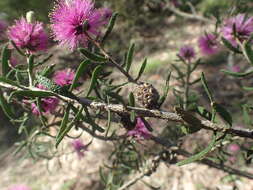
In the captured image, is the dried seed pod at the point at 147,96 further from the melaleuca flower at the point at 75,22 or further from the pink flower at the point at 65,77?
the pink flower at the point at 65,77

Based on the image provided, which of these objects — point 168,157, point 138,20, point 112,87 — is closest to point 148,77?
point 138,20

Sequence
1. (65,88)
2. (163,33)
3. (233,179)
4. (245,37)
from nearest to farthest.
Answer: (65,88) → (245,37) → (233,179) → (163,33)

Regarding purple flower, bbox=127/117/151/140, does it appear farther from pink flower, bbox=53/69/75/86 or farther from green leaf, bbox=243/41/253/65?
green leaf, bbox=243/41/253/65

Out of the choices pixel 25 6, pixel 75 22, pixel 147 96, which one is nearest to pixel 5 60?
pixel 75 22

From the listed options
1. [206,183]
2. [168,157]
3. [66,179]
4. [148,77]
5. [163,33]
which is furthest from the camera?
[163,33]

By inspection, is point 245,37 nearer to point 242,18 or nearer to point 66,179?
point 242,18

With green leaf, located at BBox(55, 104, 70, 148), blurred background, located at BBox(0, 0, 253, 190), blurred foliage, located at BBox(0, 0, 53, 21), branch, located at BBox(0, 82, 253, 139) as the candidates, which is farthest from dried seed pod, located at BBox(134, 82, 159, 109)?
blurred foliage, located at BBox(0, 0, 53, 21)

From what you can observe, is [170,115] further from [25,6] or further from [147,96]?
[25,6]
